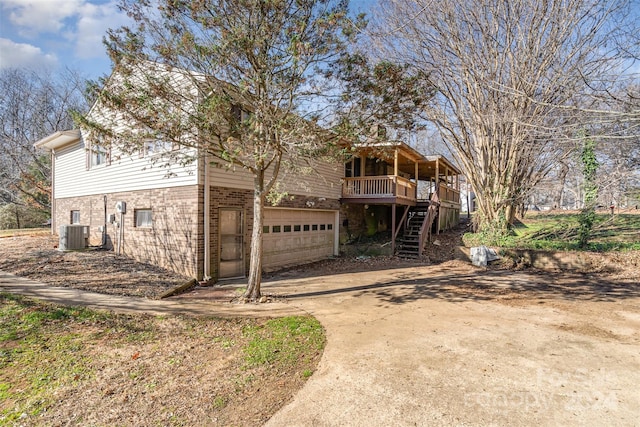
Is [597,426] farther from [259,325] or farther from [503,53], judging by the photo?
[503,53]

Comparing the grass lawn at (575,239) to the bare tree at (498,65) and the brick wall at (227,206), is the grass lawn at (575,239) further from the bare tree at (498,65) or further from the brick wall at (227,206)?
the brick wall at (227,206)

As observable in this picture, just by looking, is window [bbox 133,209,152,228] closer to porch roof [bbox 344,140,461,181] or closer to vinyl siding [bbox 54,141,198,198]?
vinyl siding [bbox 54,141,198,198]

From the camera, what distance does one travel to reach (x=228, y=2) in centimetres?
605

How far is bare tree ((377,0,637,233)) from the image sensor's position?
9.96m

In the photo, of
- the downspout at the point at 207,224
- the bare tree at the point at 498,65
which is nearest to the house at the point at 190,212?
the downspout at the point at 207,224

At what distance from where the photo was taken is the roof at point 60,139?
13430 mm

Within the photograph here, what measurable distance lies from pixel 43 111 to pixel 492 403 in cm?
3344

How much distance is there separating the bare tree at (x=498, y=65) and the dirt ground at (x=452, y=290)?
3.77m

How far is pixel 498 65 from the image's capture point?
11867 mm

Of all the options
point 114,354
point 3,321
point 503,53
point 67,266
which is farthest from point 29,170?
point 503,53

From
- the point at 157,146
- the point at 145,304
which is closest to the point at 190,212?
the point at 157,146

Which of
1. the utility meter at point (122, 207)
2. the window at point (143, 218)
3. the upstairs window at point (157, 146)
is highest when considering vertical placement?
the upstairs window at point (157, 146)

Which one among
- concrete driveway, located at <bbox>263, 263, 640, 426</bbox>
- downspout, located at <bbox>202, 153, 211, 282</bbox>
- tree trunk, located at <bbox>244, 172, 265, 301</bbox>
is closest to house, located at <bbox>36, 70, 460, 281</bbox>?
downspout, located at <bbox>202, 153, 211, 282</bbox>

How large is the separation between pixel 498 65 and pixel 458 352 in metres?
11.1
